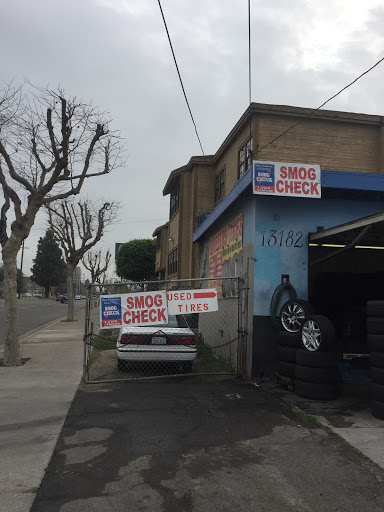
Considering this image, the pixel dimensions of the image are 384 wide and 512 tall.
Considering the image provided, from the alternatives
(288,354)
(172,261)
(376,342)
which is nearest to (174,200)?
(172,261)

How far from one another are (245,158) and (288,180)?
8.10m

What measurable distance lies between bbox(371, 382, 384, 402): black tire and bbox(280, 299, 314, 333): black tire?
5.24 ft

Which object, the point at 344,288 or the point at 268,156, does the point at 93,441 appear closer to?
the point at 344,288

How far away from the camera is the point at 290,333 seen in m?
7.14

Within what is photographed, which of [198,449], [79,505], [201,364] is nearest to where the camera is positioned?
[79,505]

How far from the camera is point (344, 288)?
8602 mm

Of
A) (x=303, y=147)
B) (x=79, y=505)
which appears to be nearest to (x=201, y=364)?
(x=79, y=505)

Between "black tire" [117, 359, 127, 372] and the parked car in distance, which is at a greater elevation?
the parked car in distance

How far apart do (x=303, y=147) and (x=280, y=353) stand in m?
10.1

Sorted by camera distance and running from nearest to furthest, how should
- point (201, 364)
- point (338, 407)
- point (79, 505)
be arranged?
1. point (79, 505)
2. point (338, 407)
3. point (201, 364)

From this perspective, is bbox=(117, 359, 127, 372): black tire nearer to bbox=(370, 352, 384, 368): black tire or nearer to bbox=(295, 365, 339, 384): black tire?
bbox=(295, 365, 339, 384): black tire

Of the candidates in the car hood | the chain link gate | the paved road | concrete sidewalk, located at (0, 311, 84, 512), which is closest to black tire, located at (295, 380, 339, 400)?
the chain link gate

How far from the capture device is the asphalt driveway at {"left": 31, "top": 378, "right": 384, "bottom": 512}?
3.26 metres

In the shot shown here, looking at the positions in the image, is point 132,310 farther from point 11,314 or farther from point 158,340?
point 11,314
